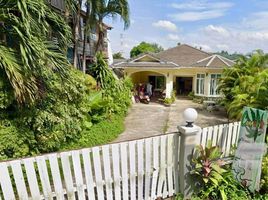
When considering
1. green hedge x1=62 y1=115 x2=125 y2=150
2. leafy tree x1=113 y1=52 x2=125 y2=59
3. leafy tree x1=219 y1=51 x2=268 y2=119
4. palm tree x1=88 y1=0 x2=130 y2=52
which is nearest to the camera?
green hedge x1=62 y1=115 x2=125 y2=150

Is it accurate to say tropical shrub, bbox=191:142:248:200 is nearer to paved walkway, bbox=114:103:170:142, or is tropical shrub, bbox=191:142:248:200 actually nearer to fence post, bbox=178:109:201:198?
fence post, bbox=178:109:201:198

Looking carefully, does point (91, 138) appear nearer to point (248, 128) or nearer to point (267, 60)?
point (248, 128)

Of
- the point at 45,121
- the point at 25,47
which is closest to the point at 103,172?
the point at 25,47

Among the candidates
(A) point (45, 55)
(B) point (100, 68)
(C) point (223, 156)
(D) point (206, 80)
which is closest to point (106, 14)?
(B) point (100, 68)

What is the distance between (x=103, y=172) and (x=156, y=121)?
33.7 ft

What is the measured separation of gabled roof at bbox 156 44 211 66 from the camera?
90.8ft

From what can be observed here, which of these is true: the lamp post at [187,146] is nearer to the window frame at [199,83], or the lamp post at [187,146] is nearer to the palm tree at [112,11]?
the palm tree at [112,11]

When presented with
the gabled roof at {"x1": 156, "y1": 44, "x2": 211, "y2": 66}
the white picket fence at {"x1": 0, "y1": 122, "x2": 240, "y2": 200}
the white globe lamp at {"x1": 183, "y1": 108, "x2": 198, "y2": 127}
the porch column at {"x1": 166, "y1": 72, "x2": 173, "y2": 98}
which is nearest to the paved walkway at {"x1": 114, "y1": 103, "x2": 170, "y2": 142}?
the porch column at {"x1": 166, "y1": 72, "x2": 173, "y2": 98}

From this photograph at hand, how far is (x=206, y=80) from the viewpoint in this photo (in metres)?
22.9

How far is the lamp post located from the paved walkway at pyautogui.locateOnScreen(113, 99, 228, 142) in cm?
546

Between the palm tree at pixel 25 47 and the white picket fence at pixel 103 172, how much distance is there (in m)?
2.18

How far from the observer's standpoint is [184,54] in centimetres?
3003

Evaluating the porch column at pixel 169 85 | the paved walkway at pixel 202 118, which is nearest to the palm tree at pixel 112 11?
the porch column at pixel 169 85

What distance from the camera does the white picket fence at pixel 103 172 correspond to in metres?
3.84
